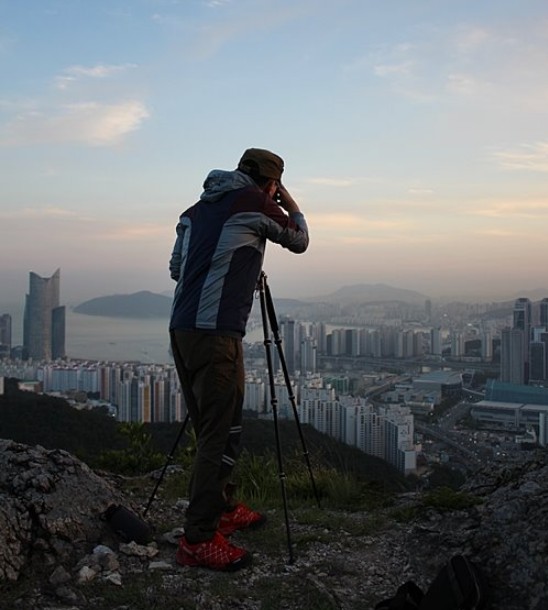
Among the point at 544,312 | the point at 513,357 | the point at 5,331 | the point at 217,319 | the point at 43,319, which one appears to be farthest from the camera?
the point at 5,331

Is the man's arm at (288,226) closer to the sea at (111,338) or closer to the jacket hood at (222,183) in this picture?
the jacket hood at (222,183)

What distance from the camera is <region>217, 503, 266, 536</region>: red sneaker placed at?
4133 millimetres

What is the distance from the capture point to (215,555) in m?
3.54

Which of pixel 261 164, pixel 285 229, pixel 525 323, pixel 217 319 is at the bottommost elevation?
pixel 217 319

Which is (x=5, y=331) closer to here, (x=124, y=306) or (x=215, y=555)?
(x=124, y=306)

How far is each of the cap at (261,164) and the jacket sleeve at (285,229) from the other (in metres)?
0.24

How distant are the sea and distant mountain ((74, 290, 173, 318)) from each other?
0.36 meters

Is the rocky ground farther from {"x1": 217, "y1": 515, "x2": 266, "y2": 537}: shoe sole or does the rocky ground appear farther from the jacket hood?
the jacket hood

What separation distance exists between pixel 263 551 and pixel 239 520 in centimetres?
36

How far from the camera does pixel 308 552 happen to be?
12.7 ft

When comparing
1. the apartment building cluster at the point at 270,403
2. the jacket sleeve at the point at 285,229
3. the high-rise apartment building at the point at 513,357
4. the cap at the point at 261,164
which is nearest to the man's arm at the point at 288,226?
the jacket sleeve at the point at 285,229

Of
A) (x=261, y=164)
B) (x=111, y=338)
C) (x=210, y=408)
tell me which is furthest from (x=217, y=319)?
(x=111, y=338)

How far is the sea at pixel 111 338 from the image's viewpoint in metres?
36.0

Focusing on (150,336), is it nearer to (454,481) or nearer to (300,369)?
(300,369)
